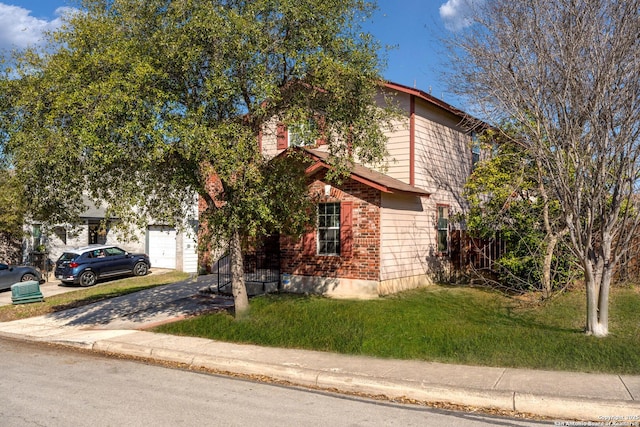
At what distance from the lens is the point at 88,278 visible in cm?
2114

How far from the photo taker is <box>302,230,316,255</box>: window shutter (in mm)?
14867

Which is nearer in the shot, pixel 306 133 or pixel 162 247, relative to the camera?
pixel 306 133

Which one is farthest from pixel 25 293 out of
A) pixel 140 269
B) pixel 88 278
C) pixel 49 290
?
pixel 140 269

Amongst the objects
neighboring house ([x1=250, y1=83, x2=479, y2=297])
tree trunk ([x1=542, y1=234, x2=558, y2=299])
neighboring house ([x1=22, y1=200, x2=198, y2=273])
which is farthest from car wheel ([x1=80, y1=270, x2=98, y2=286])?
tree trunk ([x1=542, y1=234, x2=558, y2=299])

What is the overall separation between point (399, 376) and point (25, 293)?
14.0 metres

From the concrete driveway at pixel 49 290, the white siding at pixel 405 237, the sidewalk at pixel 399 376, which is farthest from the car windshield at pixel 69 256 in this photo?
the white siding at pixel 405 237

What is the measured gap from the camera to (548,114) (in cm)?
994

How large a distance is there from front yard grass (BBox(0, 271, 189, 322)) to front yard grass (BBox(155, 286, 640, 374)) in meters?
6.06

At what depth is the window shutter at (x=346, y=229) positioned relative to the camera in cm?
1430

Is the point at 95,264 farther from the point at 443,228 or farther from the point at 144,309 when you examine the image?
the point at 443,228

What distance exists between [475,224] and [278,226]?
6.78 metres

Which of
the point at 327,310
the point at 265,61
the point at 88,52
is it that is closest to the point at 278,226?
the point at 327,310

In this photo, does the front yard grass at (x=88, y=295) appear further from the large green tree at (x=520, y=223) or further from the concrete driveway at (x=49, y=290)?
the large green tree at (x=520, y=223)

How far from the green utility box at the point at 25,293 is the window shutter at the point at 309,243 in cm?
916
